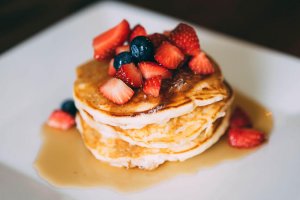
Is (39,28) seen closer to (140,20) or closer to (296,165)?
(140,20)

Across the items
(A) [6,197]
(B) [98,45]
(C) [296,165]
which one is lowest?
(A) [6,197]

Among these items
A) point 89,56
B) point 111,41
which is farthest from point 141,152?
point 89,56

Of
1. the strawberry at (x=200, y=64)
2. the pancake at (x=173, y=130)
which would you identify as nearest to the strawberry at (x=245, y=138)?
the pancake at (x=173, y=130)

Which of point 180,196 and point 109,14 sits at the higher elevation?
point 109,14

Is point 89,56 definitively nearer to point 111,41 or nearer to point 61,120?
point 61,120

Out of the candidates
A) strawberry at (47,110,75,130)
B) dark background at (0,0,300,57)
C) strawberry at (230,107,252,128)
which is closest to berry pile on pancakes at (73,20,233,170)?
strawberry at (230,107,252,128)

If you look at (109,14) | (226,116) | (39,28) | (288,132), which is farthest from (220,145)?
(39,28)

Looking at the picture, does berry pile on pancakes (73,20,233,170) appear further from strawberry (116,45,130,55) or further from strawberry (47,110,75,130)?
strawberry (47,110,75,130)
